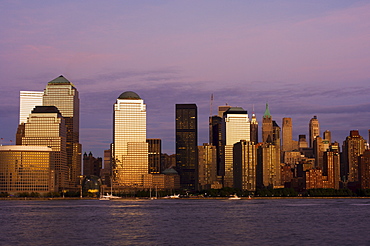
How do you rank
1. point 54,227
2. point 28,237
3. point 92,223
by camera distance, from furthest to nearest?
point 92,223 → point 54,227 → point 28,237

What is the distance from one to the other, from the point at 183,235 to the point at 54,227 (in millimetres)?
33202

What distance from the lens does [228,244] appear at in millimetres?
104000

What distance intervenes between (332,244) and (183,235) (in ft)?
90.7

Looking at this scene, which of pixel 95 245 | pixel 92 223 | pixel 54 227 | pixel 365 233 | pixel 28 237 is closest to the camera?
pixel 95 245

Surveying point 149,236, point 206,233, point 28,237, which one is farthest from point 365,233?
point 28,237

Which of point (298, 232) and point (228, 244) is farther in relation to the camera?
point (298, 232)

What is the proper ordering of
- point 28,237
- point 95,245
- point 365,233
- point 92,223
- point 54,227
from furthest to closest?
Answer: 1. point 92,223
2. point 54,227
3. point 365,233
4. point 28,237
5. point 95,245

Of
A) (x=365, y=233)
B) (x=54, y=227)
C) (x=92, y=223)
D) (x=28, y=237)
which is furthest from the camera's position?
(x=92, y=223)

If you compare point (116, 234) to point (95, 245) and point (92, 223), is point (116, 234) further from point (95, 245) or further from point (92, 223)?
point (92, 223)

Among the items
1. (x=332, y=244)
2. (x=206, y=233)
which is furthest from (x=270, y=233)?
(x=332, y=244)

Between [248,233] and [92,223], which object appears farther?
[92,223]

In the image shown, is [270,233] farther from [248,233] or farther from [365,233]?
[365,233]

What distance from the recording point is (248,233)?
122938 mm

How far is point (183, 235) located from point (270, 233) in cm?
1683
